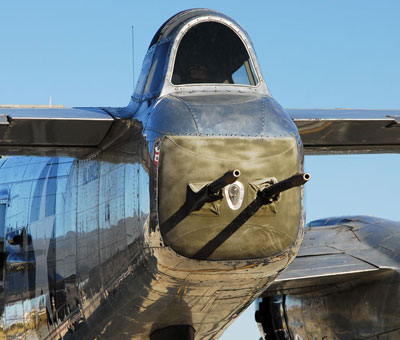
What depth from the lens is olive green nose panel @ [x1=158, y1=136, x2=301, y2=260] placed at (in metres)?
6.14

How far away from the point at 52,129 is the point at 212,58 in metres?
1.57

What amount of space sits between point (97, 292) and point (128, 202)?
118 centimetres

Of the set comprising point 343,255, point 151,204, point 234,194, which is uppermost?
point 234,194

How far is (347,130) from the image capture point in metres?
8.84

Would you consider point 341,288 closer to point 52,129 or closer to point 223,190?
point 52,129

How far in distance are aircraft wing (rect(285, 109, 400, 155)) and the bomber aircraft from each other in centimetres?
2

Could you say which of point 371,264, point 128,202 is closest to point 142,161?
point 128,202

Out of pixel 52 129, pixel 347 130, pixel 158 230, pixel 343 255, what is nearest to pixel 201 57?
pixel 52 129

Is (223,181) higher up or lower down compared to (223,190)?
higher up

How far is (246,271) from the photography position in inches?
256

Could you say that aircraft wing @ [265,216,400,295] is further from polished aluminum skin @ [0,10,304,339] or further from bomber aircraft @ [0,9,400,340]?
polished aluminum skin @ [0,10,304,339]

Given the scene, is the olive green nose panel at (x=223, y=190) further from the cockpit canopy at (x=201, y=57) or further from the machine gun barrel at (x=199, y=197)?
the cockpit canopy at (x=201, y=57)

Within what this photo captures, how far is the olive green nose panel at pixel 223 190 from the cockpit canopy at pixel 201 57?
87 centimetres

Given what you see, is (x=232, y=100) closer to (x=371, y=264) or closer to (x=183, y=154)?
(x=183, y=154)
